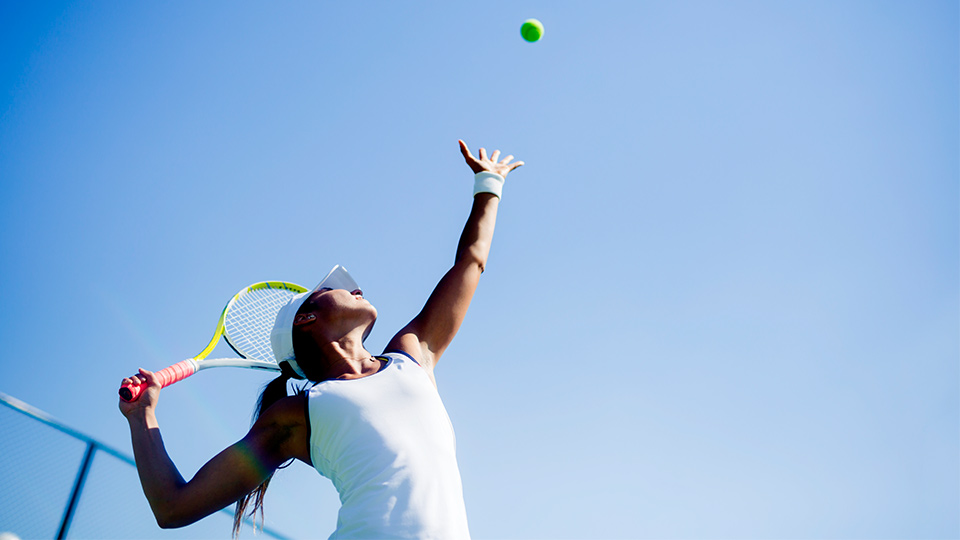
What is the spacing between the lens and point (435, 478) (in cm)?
234

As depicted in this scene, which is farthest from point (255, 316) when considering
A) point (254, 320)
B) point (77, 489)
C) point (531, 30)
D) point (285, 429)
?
point (531, 30)

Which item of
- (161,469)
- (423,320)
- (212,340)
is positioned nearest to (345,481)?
(161,469)

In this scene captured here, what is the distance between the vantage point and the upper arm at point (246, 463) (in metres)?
2.31

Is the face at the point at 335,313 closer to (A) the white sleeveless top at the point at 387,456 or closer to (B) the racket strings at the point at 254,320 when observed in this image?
(A) the white sleeveless top at the point at 387,456

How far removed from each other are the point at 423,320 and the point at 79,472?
103 inches

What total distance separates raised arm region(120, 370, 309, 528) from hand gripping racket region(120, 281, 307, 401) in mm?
1285

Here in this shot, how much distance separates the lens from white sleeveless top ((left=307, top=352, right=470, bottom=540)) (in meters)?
2.21

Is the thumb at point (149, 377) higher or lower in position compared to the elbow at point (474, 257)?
lower

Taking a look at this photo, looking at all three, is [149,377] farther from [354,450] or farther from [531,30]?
[531,30]

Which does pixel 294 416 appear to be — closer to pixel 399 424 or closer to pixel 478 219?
pixel 399 424

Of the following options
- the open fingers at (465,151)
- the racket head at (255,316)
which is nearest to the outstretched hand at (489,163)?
the open fingers at (465,151)

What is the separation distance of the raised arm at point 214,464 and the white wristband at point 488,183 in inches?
55.3

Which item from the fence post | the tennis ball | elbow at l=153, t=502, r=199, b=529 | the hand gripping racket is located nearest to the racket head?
the hand gripping racket

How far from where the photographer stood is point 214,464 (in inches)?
94.2
